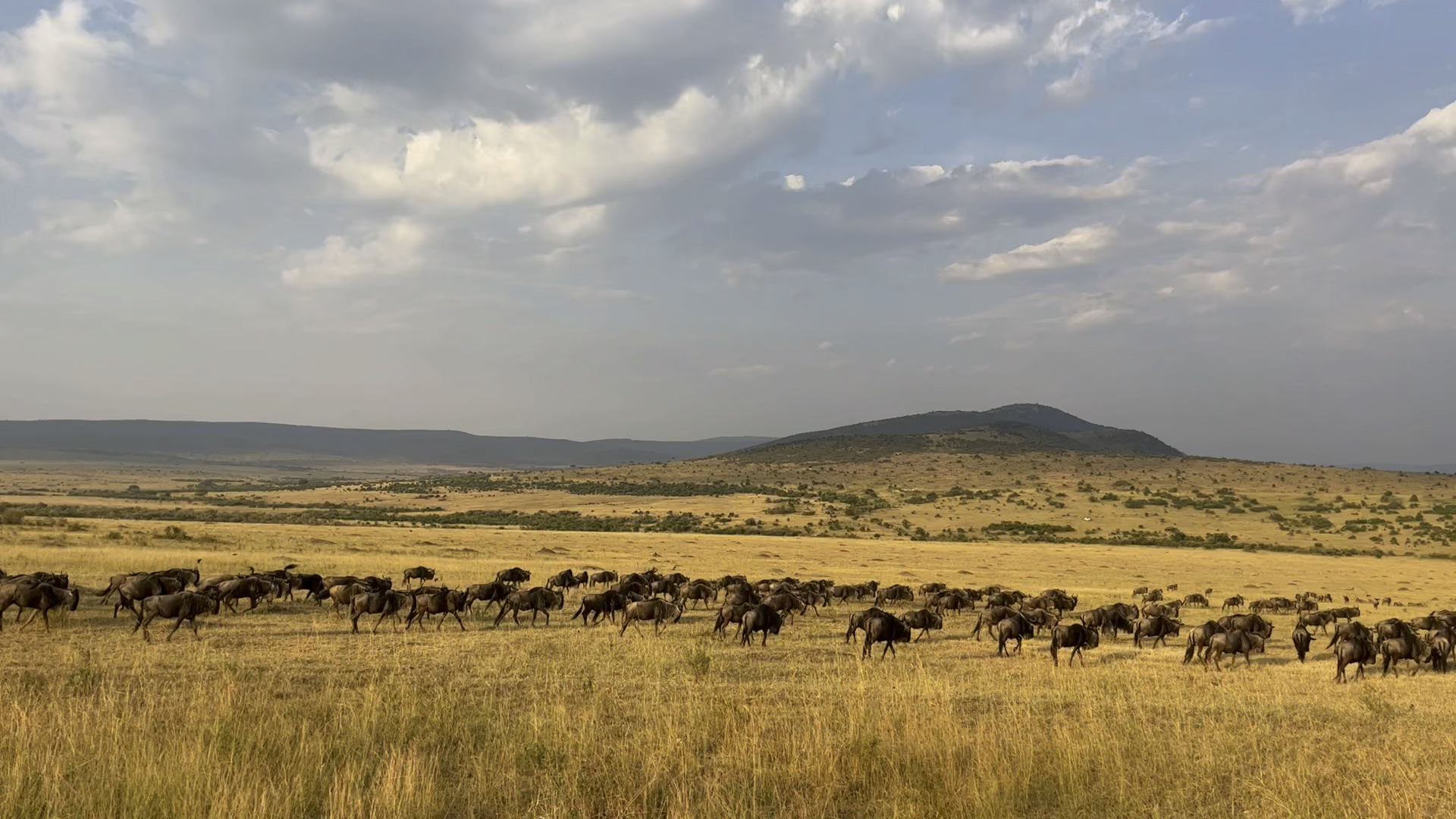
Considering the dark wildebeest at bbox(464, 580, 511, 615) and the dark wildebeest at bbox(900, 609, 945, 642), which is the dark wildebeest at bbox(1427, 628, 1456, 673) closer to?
the dark wildebeest at bbox(900, 609, 945, 642)

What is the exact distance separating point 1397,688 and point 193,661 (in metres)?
20.4

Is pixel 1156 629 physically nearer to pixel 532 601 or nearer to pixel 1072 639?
pixel 1072 639

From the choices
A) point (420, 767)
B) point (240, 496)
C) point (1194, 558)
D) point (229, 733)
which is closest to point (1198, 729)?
point (420, 767)

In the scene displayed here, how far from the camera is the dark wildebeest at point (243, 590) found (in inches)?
777

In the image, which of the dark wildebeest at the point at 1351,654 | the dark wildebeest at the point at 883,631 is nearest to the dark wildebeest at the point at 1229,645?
the dark wildebeest at the point at 1351,654

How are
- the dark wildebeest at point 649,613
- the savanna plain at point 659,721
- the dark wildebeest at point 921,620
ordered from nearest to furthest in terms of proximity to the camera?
the savanna plain at point 659,721 → the dark wildebeest at point 921,620 → the dark wildebeest at point 649,613

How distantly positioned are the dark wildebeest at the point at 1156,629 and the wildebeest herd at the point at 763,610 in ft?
0.16

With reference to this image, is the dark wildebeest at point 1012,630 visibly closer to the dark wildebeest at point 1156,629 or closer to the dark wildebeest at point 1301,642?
the dark wildebeest at point 1156,629

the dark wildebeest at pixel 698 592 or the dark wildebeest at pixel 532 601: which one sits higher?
the dark wildebeest at pixel 532 601

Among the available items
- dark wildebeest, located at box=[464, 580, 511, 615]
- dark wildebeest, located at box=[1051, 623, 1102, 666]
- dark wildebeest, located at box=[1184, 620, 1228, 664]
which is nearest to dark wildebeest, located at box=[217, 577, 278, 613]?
dark wildebeest, located at box=[464, 580, 511, 615]

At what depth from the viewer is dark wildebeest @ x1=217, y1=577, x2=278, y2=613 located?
1973 cm

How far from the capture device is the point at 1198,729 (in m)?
10.1

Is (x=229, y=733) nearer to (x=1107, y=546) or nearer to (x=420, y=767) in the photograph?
(x=420, y=767)

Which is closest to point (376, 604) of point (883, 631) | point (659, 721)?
point (883, 631)
